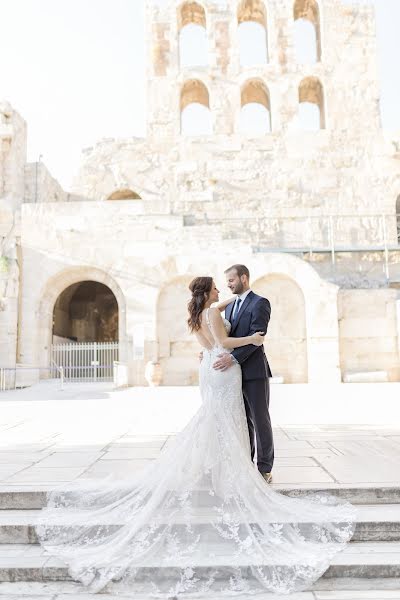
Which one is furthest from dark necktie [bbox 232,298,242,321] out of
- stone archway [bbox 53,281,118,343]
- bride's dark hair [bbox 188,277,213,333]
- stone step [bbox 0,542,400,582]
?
stone archway [bbox 53,281,118,343]

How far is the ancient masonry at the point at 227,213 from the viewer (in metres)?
18.1

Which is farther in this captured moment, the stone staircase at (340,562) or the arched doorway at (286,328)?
the arched doorway at (286,328)

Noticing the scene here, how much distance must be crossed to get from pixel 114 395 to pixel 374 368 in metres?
9.18

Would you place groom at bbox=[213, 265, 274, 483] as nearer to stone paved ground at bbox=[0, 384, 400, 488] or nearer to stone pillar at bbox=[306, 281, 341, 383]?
stone paved ground at bbox=[0, 384, 400, 488]

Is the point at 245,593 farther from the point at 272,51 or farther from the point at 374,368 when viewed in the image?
the point at 272,51

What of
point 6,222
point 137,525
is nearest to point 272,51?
point 6,222

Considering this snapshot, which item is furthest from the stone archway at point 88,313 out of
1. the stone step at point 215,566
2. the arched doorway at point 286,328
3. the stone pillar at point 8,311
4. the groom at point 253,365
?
the stone step at point 215,566

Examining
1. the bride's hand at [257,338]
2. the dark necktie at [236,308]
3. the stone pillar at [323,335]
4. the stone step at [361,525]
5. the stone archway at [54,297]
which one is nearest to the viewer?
the stone step at [361,525]

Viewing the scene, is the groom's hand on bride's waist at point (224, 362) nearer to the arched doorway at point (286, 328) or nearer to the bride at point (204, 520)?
the bride at point (204, 520)

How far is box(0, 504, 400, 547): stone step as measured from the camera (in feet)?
12.3

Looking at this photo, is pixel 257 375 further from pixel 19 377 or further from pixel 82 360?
pixel 82 360

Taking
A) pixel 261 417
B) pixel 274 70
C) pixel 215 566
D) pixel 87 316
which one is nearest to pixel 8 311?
pixel 87 316

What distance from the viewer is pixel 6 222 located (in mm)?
19469

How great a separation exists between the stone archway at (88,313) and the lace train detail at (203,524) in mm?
23043
